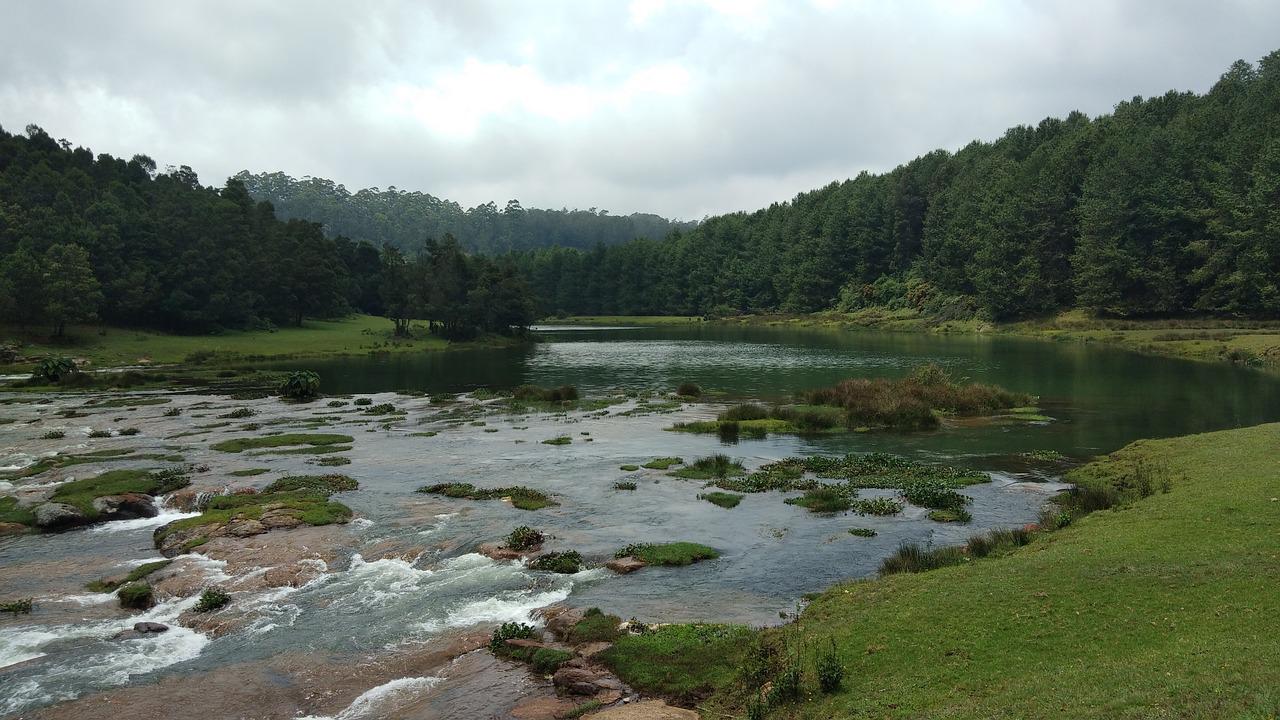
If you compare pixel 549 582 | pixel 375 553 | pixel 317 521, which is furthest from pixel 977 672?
pixel 317 521

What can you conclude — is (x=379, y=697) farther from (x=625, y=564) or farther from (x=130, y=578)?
(x=130, y=578)

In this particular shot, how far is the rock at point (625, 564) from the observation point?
2222 cm

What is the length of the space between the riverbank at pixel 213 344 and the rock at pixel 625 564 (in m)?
78.9

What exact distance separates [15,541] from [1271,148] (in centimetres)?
13371

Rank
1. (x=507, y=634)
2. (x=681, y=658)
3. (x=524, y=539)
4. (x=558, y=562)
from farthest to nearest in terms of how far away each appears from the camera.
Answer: (x=524, y=539) < (x=558, y=562) < (x=507, y=634) < (x=681, y=658)

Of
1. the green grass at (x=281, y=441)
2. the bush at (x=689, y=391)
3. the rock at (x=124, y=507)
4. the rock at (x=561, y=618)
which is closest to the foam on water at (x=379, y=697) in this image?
the rock at (x=561, y=618)

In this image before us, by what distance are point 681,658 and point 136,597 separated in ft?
50.3

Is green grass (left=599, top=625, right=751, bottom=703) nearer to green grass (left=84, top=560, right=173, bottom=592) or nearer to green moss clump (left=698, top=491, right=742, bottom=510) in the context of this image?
green moss clump (left=698, top=491, right=742, bottom=510)

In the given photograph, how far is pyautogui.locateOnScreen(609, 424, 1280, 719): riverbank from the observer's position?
1063cm

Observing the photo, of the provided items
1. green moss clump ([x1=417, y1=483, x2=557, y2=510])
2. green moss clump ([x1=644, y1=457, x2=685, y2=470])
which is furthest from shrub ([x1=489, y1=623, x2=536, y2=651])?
green moss clump ([x1=644, y1=457, x2=685, y2=470])

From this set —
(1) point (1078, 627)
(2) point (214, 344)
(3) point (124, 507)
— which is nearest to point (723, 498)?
(1) point (1078, 627)

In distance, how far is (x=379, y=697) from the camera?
15180 millimetres

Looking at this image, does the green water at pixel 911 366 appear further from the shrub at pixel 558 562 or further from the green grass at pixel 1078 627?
the shrub at pixel 558 562

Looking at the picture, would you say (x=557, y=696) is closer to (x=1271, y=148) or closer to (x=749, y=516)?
(x=749, y=516)
